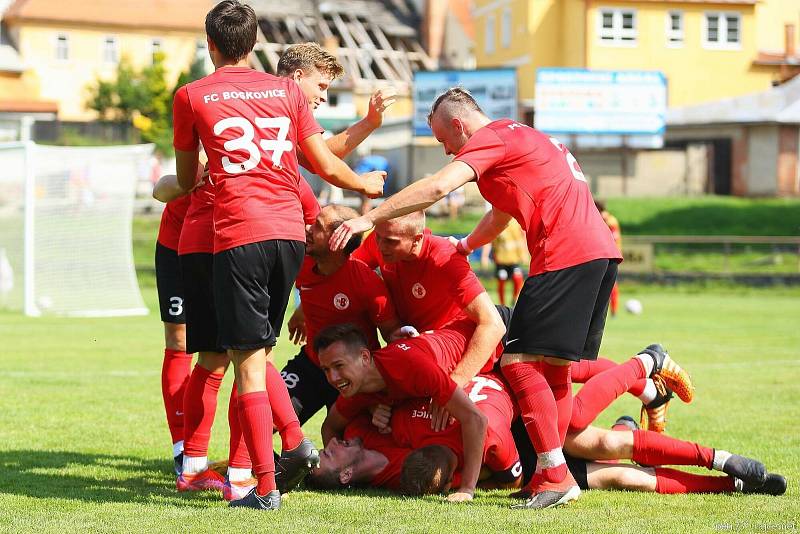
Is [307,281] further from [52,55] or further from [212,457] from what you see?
[52,55]

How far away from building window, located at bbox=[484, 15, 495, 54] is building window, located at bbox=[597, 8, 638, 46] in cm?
1004

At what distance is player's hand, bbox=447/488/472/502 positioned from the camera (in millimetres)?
5859

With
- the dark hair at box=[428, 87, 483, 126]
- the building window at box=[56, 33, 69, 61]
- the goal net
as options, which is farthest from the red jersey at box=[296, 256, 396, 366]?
the building window at box=[56, 33, 69, 61]

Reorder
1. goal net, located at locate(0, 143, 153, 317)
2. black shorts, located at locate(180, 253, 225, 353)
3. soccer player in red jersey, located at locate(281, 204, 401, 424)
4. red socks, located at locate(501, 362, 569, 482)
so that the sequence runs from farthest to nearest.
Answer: goal net, located at locate(0, 143, 153, 317) → soccer player in red jersey, located at locate(281, 204, 401, 424) → black shorts, located at locate(180, 253, 225, 353) → red socks, located at locate(501, 362, 569, 482)

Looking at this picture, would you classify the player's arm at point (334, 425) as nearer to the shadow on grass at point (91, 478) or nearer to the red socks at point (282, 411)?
the red socks at point (282, 411)

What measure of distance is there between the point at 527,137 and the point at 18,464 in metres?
3.54

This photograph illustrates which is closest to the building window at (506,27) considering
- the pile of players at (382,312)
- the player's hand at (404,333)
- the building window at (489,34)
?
the building window at (489,34)

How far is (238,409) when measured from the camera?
565 centimetres

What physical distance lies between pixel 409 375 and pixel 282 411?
0.69m

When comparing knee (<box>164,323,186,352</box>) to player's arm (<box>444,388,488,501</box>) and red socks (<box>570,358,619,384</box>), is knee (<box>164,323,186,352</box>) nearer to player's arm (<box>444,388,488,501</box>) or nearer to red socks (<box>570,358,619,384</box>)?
player's arm (<box>444,388,488,501</box>)

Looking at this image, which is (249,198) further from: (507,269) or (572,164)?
(507,269)

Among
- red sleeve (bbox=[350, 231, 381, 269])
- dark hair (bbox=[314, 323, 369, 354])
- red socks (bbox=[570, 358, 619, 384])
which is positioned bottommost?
red socks (bbox=[570, 358, 619, 384])

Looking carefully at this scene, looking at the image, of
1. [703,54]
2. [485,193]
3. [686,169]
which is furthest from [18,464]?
[703,54]

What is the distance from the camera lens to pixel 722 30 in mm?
61219
